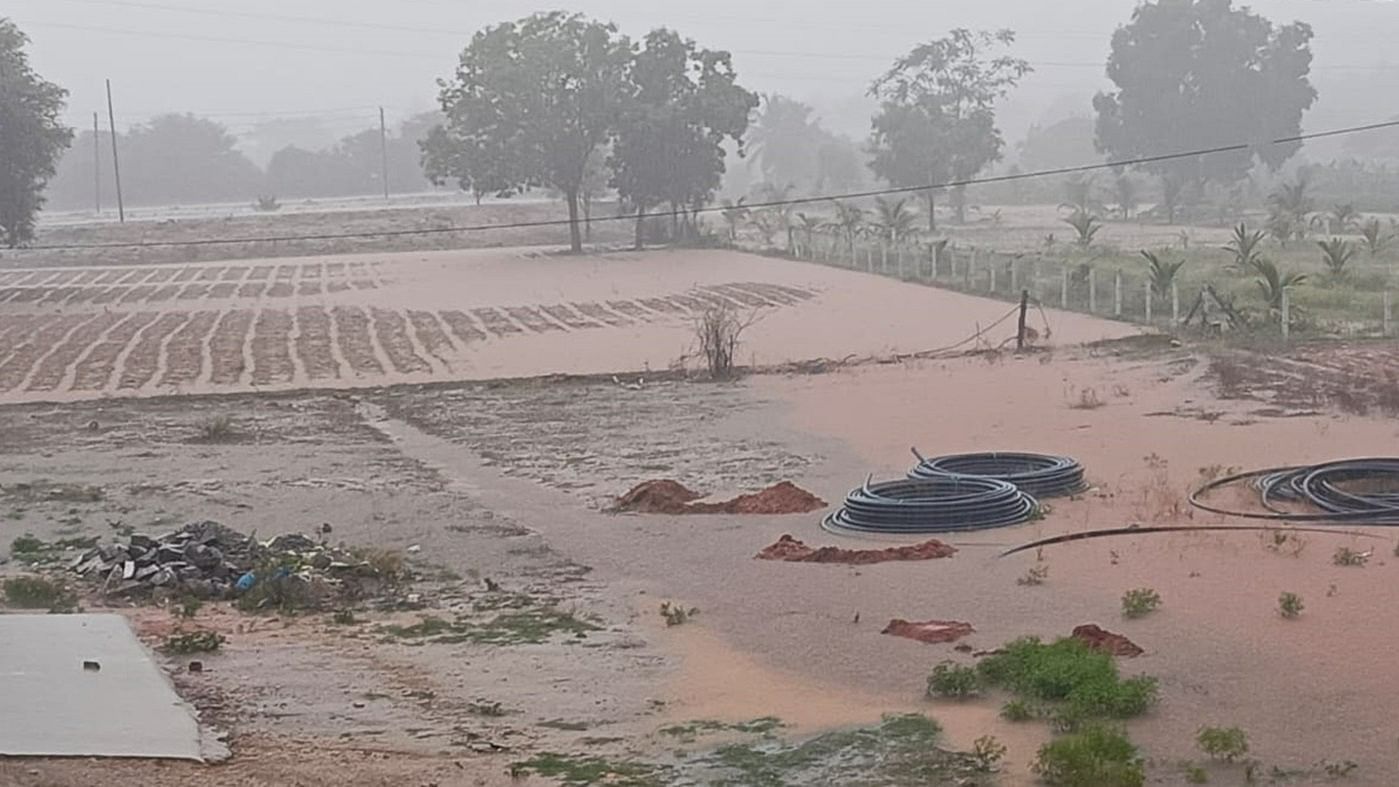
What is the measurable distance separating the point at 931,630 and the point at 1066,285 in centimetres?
2447

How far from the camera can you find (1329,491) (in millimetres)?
14398

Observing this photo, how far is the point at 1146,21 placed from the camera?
244 ft

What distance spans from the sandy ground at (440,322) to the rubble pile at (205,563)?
1344 centimetres

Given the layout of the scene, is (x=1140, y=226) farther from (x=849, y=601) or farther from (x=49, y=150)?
(x=849, y=601)

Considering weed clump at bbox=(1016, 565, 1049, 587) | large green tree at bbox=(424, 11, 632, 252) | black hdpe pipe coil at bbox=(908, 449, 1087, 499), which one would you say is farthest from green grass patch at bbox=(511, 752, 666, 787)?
large green tree at bbox=(424, 11, 632, 252)

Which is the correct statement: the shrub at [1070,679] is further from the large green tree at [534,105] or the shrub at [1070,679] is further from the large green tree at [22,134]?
the large green tree at [534,105]

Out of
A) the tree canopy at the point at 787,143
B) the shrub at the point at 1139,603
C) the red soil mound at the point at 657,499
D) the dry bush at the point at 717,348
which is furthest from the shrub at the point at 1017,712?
the tree canopy at the point at 787,143

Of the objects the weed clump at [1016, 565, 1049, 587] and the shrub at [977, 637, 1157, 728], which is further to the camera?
the weed clump at [1016, 565, 1049, 587]

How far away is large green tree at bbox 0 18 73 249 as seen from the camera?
45.8 metres

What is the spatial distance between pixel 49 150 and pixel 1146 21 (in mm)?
45403

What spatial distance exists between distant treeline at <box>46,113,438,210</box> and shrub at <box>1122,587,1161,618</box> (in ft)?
360

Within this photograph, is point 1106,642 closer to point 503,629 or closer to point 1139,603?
point 1139,603

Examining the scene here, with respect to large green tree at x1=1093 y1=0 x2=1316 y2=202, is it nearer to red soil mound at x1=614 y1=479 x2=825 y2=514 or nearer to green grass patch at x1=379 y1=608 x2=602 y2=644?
red soil mound at x1=614 y1=479 x2=825 y2=514

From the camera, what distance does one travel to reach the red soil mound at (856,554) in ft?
43.9
